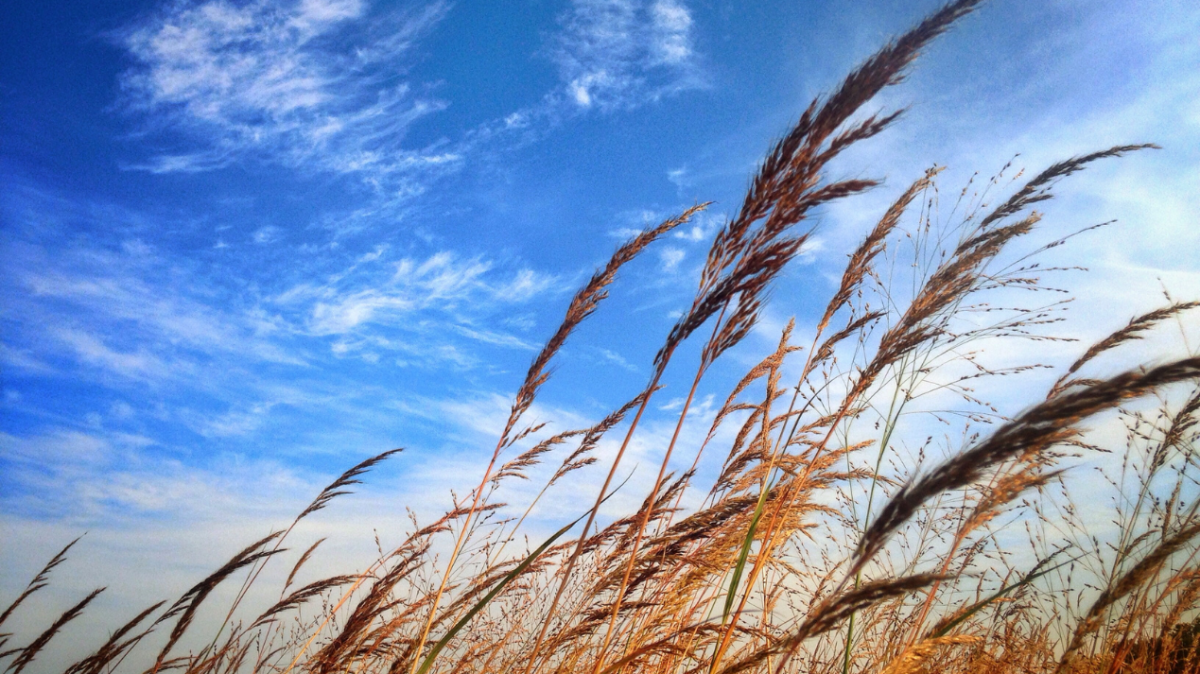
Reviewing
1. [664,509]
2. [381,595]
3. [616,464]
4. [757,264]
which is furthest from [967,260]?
[381,595]

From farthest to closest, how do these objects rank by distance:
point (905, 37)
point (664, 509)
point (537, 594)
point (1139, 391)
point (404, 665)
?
point (537, 594) < point (664, 509) < point (404, 665) < point (905, 37) < point (1139, 391)

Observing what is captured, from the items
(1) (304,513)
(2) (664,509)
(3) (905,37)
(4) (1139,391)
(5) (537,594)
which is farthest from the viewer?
(5) (537,594)

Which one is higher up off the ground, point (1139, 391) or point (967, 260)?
point (967, 260)

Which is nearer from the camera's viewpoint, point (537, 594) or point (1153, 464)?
point (1153, 464)

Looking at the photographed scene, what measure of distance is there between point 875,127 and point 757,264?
0.51m

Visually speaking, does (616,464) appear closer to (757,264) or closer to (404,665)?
(757,264)

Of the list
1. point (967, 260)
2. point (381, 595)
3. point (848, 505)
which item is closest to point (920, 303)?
point (967, 260)

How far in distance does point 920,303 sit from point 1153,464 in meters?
1.75

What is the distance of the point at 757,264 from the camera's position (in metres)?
1.74

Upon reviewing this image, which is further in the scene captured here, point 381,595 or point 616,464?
point 381,595

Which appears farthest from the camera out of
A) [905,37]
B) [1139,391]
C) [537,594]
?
[537,594]

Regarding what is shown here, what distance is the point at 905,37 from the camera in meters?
1.74

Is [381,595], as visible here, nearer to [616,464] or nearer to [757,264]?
[616,464]

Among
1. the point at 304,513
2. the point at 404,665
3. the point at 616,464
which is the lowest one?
the point at 404,665
